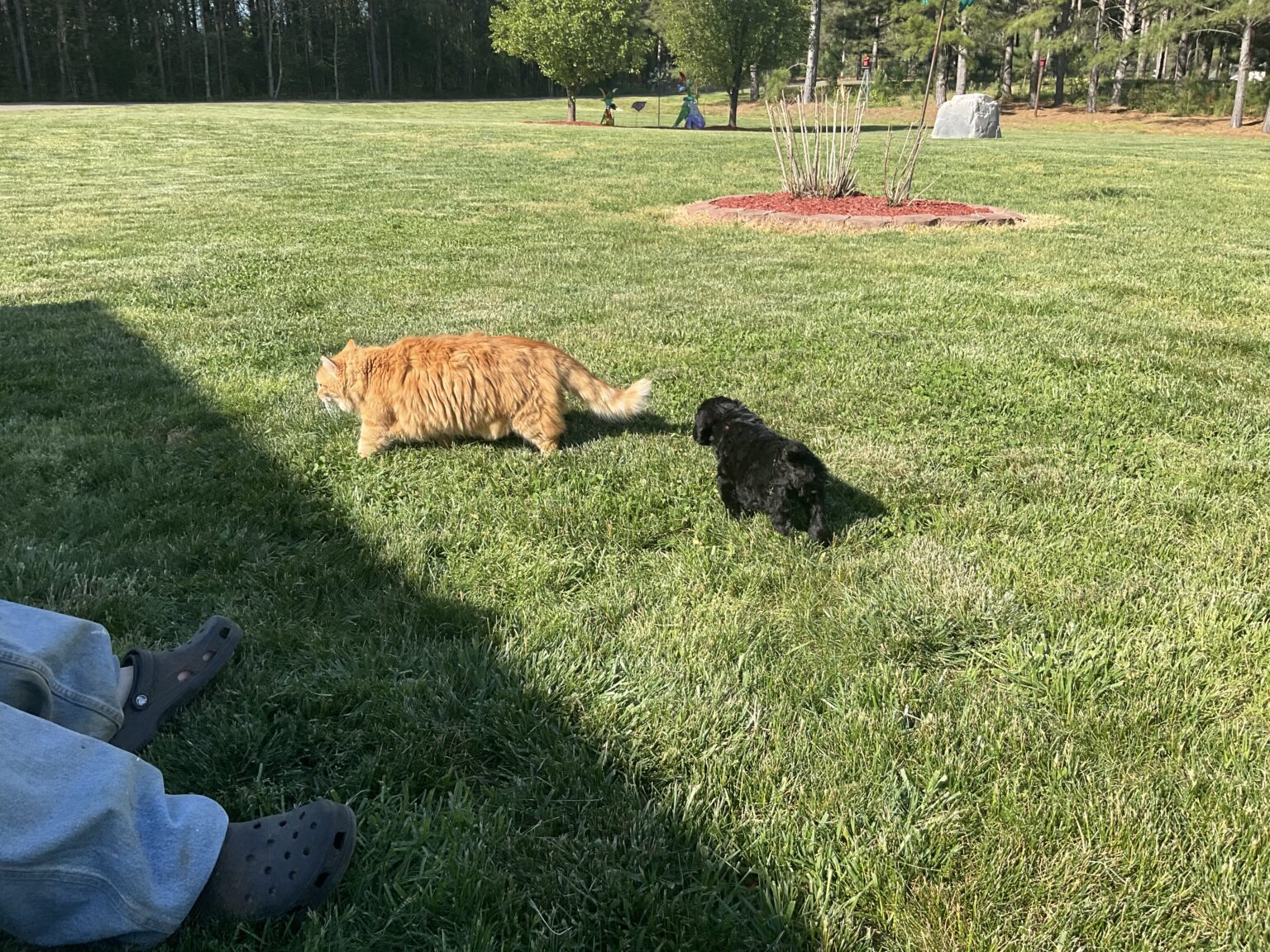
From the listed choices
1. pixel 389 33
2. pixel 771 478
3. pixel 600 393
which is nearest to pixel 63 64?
pixel 389 33

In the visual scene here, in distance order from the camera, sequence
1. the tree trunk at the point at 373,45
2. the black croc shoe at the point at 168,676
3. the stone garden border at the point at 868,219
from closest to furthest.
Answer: the black croc shoe at the point at 168,676 < the stone garden border at the point at 868,219 < the tree trunk at the point at 373,45

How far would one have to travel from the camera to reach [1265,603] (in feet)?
8.89

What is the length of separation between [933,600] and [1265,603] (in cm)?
112

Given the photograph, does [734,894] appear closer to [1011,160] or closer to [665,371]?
[665,371]

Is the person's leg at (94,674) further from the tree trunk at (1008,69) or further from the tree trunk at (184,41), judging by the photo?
the tree trunk at (184,41)

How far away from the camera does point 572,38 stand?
3612cm

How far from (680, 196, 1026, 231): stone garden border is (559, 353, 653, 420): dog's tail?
746 cm

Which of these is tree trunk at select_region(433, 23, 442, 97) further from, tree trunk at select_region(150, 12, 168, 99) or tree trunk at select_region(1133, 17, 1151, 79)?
A: tree trunk at select_region(1133, 17, 1151, 79)

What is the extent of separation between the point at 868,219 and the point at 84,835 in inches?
423

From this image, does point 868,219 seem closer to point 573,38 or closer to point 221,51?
point 573,38

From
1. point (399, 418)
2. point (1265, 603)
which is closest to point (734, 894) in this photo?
point (1265, 603)

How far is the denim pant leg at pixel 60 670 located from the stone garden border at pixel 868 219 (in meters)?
10.0

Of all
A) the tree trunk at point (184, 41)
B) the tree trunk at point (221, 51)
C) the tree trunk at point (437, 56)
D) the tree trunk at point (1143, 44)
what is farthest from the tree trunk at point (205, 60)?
the tree trunk at point (1143, 44)

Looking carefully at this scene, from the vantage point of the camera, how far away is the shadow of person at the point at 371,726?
→ 5.57 feet
